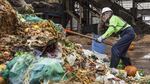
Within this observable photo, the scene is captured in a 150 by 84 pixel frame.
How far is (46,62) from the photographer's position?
9492 mm

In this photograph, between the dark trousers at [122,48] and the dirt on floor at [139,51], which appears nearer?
the dark trousers at [122,48]

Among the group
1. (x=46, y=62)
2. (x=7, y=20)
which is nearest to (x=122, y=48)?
(x=7, y=20)

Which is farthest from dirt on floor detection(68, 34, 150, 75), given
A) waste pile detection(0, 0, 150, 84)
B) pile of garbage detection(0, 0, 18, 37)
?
pile of garbage detection(0, 0, 18, 37)

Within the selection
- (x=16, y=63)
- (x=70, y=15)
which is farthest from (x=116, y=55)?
(x=70, y=15)

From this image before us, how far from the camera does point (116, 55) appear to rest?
13570 millimetres

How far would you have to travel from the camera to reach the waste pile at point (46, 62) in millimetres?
9359

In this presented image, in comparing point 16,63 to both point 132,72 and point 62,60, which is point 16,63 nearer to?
point 62,60

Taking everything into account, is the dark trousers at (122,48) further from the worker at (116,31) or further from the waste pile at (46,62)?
the waste pile at (46,62)

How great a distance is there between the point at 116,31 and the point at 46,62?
4.59m

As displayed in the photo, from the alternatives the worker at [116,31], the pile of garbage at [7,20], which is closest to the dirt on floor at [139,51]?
the worker at [116,31]

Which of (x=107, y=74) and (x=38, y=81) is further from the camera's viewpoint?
(x=107, y=74)

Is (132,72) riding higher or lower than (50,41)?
lower

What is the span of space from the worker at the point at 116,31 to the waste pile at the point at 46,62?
70 centimetres

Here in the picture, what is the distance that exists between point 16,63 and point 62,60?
1034 millimetres
